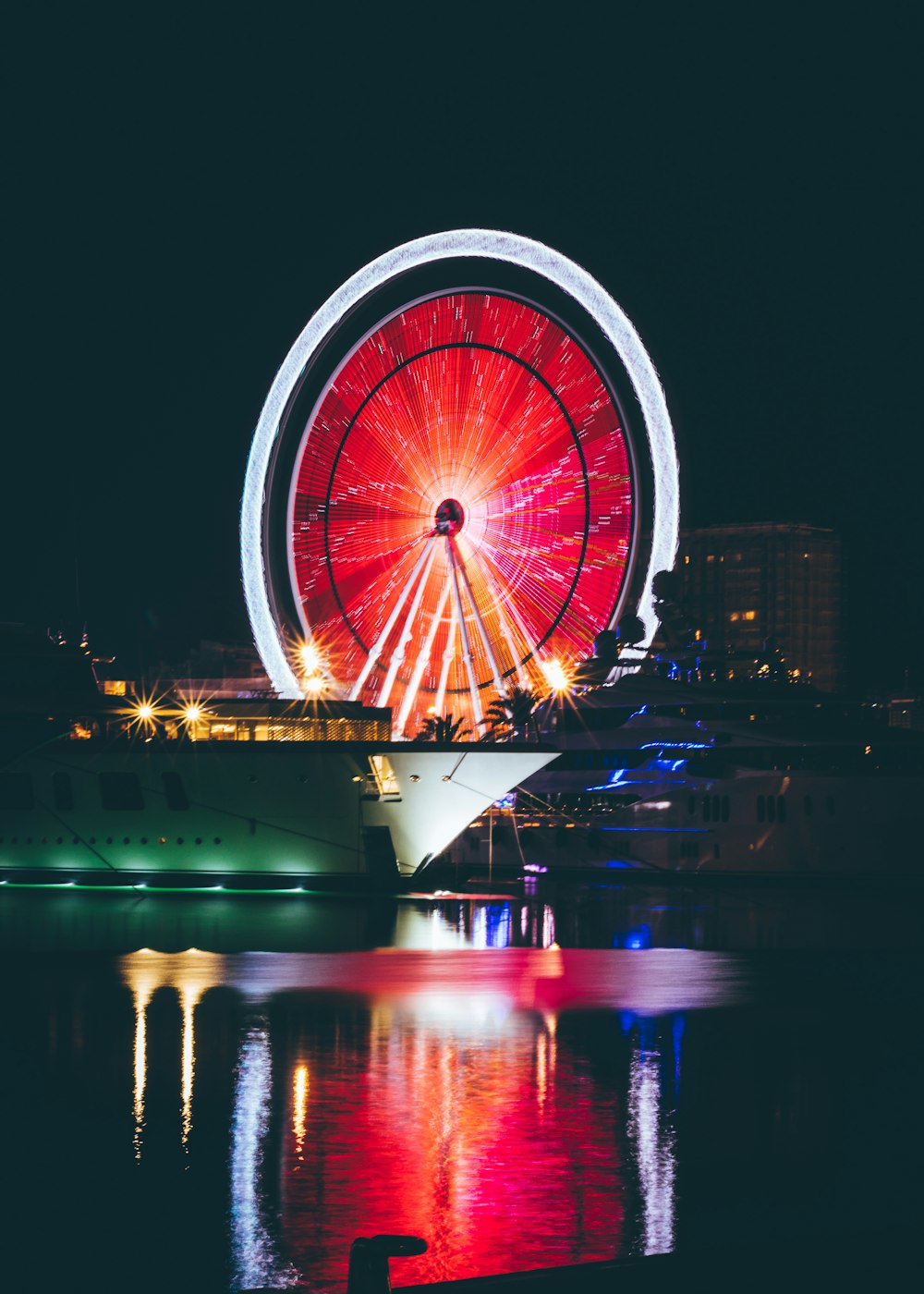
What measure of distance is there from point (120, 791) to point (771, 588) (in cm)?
10941

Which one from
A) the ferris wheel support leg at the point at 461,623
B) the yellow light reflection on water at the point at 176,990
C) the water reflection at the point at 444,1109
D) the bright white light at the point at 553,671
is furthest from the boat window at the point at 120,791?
the water reflection at the point at 444,1109

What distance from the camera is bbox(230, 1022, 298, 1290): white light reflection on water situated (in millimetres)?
10055

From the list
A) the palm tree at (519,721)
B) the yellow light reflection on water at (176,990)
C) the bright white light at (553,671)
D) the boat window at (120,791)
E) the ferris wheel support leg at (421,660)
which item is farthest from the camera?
the palm tree at (519,721)

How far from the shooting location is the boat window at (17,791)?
44188mm

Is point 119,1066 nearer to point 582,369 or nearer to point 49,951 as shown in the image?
point 49,951

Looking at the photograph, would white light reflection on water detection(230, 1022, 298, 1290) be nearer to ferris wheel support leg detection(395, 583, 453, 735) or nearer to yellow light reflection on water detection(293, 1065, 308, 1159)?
yellow light reflection on water detection(293, 1065, 308, 1159)

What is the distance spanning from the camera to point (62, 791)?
143 feet

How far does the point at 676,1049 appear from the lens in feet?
60.0

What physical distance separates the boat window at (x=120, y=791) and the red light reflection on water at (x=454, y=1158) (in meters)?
24.9

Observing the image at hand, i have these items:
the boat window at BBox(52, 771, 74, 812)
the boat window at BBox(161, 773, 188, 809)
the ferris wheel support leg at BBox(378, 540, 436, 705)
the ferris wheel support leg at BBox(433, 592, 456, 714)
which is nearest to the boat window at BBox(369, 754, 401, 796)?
the ferris wheel support leg at BBox(378, 540, 436, 705)

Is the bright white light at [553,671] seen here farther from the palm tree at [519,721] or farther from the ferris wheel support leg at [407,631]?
the ferris wheel support leg at [407,631]

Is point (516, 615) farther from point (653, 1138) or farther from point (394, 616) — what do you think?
point (653, 1138)

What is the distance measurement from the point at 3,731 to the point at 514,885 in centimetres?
1543

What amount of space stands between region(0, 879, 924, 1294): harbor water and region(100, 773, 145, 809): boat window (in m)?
12.6
